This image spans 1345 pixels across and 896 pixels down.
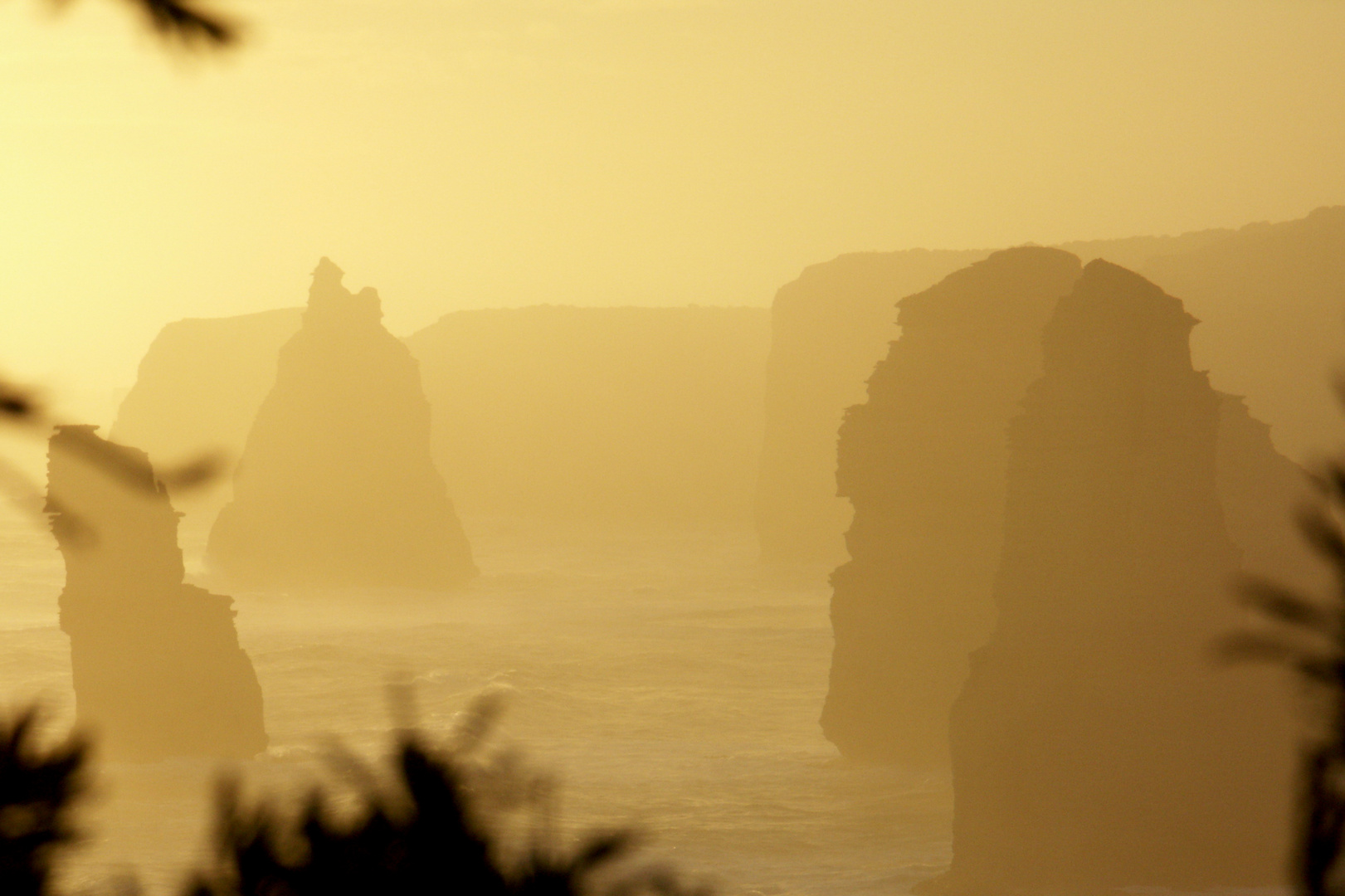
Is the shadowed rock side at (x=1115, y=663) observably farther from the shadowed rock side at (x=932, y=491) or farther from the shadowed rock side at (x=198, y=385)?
the shadowed rock side at (x=198, y=385)

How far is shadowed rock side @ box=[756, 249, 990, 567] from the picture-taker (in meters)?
104

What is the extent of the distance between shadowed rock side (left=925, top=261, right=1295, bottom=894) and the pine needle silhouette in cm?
2257

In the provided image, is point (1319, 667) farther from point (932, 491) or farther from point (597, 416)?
point (597, 416)

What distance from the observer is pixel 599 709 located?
181 feet

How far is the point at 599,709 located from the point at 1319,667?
5278 cm

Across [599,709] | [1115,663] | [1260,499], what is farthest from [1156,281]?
Answer: [1115,663]

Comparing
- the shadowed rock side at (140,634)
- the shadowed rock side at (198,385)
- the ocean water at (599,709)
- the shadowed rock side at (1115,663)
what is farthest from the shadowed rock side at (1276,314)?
the shadowed rock side at (198,385)

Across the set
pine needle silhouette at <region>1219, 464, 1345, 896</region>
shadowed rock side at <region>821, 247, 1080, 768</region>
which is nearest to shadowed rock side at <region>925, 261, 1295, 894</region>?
shadowed rock side at <region>821, 247, 1080, 768</region>

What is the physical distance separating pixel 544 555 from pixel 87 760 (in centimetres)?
12029

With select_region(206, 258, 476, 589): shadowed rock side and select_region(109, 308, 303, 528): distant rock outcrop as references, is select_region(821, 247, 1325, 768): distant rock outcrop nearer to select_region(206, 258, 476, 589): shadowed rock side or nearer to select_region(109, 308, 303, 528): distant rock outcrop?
select_region(206, 258, 476, 589): shadowed rock side

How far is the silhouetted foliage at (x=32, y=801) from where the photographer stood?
473cm

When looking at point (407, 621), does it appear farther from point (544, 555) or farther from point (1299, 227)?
point (1299, 227)

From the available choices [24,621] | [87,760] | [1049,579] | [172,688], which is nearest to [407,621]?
[24,621]

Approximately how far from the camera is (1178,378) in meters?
28.0
